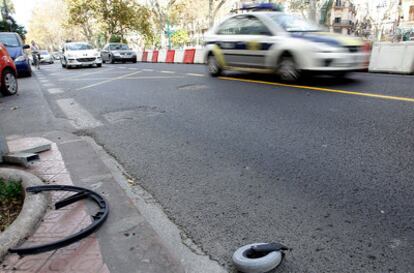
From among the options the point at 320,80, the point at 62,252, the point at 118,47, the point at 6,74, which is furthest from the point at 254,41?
the point at 118,47

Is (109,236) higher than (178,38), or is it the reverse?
A: (109,236)

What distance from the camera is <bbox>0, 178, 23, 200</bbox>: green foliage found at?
3.07m

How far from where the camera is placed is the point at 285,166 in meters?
3.58

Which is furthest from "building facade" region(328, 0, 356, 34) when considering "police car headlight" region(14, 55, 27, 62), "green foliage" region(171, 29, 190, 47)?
"police car headlight" region(14, 55, 27, 62)

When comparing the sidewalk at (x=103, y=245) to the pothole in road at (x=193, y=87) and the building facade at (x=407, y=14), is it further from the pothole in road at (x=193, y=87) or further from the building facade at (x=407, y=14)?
the building facade at (x=407, y=14)

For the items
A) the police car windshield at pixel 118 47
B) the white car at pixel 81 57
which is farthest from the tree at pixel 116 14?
the white car at pixel 81 57

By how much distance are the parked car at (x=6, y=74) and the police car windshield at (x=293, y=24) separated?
698 cm

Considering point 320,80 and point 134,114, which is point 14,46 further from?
point 320,80

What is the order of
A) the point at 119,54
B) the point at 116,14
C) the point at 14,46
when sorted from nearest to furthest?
the point at 14,46
the point at 119,54
the point at 116,14

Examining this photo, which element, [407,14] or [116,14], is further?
[407,14]

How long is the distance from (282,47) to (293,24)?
0.90 metres

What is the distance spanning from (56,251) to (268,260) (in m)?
1.36

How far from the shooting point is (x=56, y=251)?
230 cm

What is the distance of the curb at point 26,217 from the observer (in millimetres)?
2328
